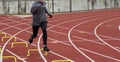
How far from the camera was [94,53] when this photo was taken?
12.4 m

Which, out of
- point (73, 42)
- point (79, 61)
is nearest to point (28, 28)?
point (73, 42)

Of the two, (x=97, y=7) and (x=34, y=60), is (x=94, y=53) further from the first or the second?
(x=97, y=7)

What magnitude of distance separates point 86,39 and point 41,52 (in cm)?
406

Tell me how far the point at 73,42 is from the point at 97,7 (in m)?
23.4

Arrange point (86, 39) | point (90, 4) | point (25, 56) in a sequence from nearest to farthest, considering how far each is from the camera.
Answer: point (25, 56)
point (86, 39)
point (90, 4)

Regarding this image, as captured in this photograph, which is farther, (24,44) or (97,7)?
(97,7)

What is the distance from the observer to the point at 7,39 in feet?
54.2

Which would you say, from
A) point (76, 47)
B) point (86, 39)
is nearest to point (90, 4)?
point (86, 39)

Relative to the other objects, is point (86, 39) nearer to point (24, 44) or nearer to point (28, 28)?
point (24, 44)

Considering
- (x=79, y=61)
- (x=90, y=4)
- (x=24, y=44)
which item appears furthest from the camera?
(x=90, y=4)

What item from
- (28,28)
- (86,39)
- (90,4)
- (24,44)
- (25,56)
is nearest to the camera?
(25,56)

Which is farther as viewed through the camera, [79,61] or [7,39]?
[7,39]

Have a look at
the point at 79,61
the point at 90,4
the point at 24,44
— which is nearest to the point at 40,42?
the point at 24,44

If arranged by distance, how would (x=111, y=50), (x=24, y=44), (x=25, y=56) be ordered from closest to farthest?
1. (x=25, y=56)
2. (x=111, y=50)
3. (x=24, y=44)
